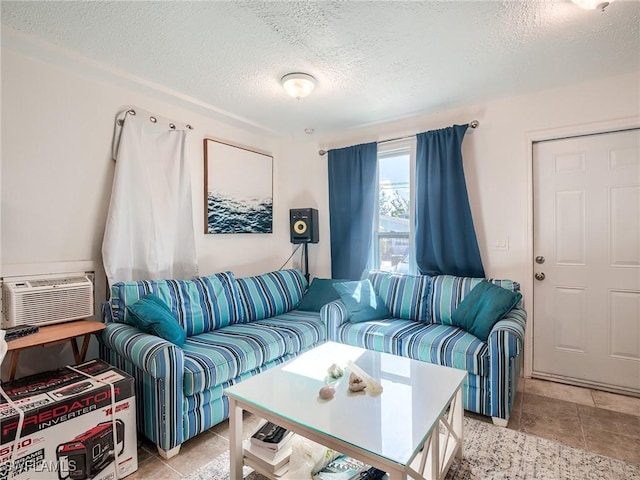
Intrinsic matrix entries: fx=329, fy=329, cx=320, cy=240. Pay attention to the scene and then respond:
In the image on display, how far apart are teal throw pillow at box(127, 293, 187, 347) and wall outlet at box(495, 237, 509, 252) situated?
2677mm

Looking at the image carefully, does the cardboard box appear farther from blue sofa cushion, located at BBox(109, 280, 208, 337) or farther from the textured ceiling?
the textured ceiling

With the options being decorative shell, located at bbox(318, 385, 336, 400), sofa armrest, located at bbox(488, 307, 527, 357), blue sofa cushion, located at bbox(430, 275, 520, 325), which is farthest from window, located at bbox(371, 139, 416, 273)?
decorative shell, located at bbox(318, 385, 336, 400)

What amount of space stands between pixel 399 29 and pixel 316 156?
2.11 m

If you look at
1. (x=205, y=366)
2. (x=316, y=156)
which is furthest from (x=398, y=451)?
(x=316, y=156)

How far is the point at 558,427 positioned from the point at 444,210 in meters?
1.80

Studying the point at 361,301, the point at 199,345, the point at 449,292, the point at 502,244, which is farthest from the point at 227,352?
the point at 502,244

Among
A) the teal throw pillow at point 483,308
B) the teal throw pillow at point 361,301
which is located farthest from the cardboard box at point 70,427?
the teal throw pillow at point 483,308

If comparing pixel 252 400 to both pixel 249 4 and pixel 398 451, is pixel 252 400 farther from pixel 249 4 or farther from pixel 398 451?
pixel 249 4

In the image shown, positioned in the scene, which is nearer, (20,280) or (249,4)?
(249,4)

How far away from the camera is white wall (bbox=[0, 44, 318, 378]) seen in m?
2.08

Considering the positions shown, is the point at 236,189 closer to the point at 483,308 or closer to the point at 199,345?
the point at 199,345

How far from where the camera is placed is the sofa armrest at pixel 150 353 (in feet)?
5.76

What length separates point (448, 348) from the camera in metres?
2.25

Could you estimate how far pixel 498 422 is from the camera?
210 cm
